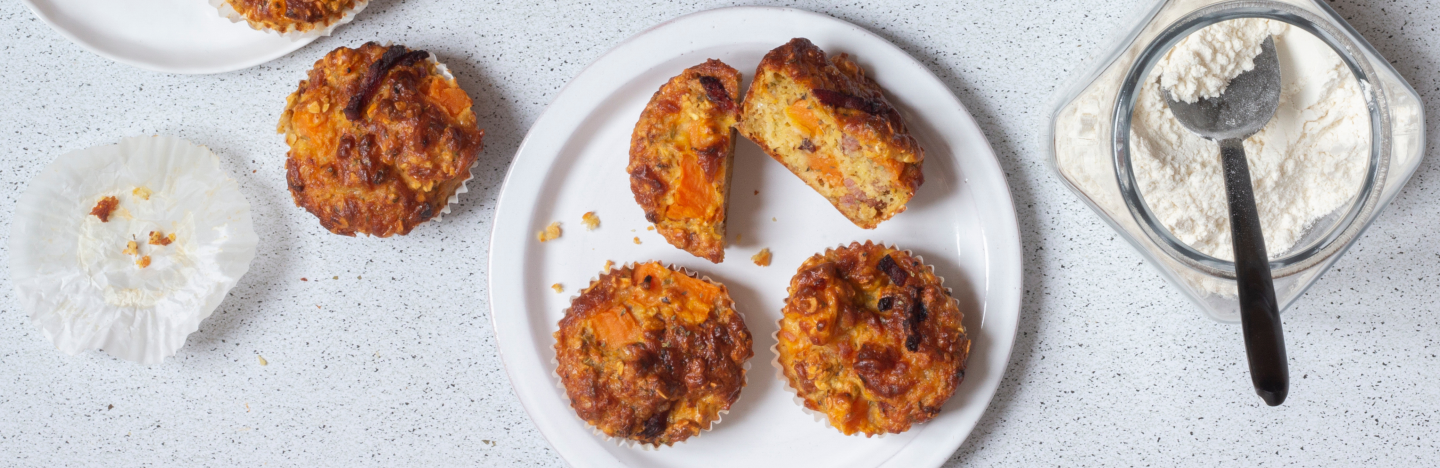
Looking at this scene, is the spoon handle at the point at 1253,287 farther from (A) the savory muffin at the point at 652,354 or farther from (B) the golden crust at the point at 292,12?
(B) the golden crust at the point at 292,12

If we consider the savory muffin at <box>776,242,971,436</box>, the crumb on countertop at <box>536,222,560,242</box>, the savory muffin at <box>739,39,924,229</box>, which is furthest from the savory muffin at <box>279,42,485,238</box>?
the savory muffin at <box>776,242,971,436</box>

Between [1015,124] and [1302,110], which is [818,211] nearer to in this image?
[1015,124]

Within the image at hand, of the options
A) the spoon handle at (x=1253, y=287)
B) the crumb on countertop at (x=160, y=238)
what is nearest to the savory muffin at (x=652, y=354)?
the spoon handle at (x=1253, y=287)

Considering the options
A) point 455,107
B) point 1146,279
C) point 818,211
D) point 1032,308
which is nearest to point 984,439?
point 1032,308

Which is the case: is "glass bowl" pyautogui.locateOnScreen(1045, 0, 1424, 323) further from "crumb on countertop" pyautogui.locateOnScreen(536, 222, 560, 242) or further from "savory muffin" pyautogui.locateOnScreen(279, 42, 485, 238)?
"savory muffin" pyautogui.locateOnScreen(279, 42, 485, 238)

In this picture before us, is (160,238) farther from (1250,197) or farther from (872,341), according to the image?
(1250,197)

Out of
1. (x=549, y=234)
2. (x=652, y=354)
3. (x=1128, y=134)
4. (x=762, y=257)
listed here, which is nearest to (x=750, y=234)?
(x=762, y=257)

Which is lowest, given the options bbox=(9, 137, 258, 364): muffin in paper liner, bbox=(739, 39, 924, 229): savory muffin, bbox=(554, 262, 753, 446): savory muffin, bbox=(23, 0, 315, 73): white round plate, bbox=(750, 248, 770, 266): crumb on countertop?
bbox=(9, 137, 258, 364): muffin in paper liner
